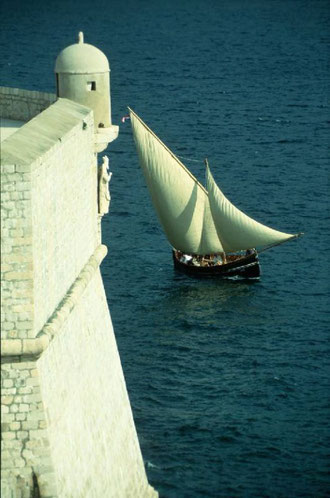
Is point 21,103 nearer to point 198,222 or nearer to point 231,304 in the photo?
point 231,304

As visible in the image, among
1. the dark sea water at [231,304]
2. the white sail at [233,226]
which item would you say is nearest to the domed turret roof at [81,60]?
the dark sea water at [231,304]

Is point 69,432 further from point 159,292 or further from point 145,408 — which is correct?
point 159,292

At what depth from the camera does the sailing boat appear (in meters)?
62.1

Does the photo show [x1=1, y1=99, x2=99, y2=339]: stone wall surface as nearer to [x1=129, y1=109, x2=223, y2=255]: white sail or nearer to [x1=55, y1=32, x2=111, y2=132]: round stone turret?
[x1=55, y1=32, x2=111, y2=132]: round stone turret

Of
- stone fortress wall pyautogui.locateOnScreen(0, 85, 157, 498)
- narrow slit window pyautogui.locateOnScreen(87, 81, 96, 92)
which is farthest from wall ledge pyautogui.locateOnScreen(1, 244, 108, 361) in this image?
narrow slit window pyautogui.locateOnScreen(87, 81, 96, 92)

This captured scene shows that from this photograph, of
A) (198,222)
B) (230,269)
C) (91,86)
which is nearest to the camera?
(91,86)

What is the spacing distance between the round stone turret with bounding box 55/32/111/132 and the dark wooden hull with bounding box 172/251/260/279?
35083mm

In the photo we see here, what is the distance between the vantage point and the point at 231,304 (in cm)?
5769

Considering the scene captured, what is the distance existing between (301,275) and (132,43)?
348 feet

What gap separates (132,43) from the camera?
162 m

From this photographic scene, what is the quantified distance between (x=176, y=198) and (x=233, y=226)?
317cm

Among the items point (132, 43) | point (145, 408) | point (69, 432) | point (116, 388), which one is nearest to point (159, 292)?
point (145, 408)

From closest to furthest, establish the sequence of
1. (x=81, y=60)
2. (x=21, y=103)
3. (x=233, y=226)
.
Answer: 1. (x=81, y=60)
2. (x=21, y=103)
3. (x=233, y=226)

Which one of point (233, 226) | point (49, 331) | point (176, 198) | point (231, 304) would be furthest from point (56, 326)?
point (176, 198)
